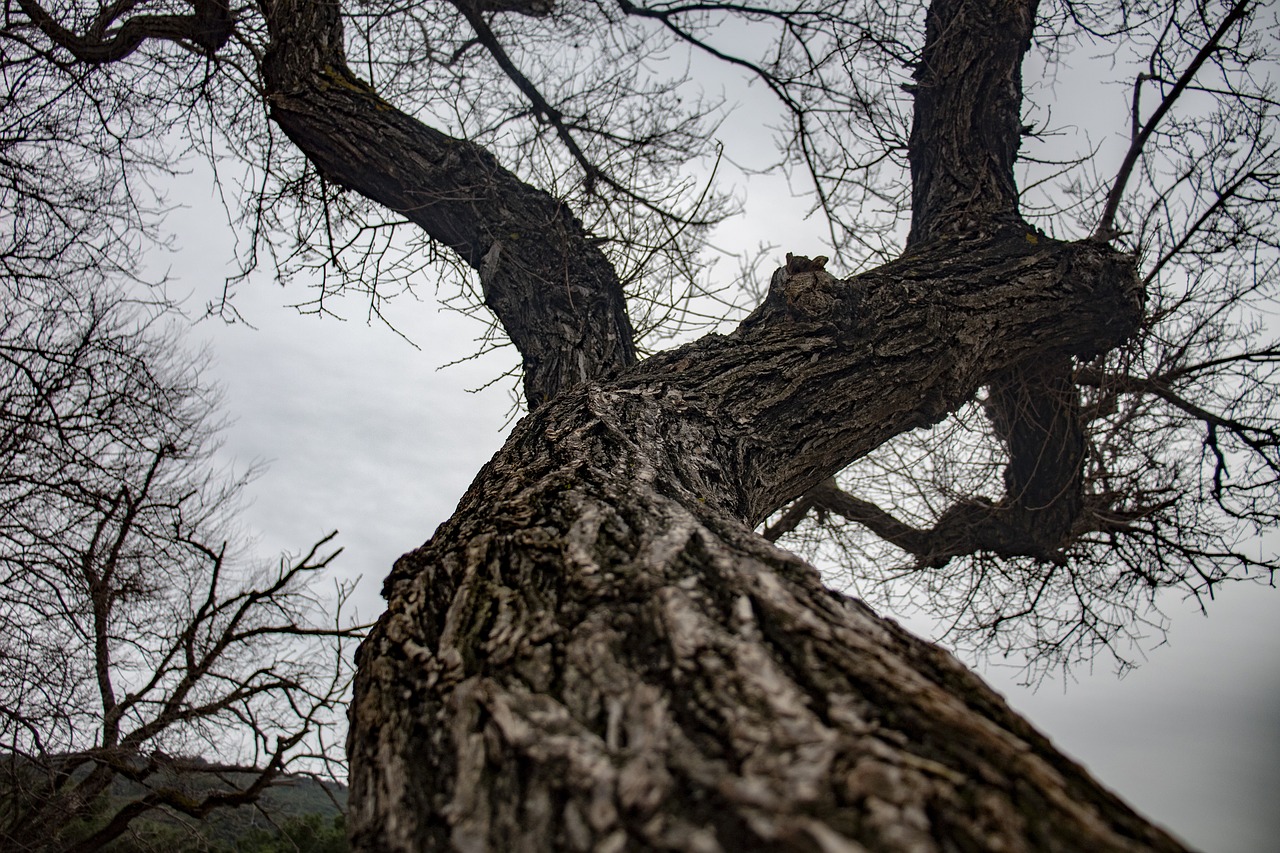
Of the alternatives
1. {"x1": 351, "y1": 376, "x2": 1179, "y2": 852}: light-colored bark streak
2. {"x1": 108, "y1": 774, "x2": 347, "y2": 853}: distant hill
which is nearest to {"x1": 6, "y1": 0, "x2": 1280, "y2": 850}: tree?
{"x1": 351, "y1": 376, "x2": 1179, "y2": 852}: light-colored bark streak

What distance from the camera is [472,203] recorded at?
10.7ft

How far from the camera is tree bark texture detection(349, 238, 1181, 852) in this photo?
0.62 m

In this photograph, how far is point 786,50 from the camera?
4.30 meters

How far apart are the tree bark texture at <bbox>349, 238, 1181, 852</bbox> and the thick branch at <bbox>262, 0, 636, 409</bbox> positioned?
4.46 feet

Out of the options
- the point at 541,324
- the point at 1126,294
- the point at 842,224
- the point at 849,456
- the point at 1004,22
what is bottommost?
the point at 849,456

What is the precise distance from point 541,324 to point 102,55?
3333 millimetres

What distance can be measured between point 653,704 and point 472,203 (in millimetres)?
2907

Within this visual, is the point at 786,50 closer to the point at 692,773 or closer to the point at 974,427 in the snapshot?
the point at 974,427

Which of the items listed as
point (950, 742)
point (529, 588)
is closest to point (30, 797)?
point (529, 588)

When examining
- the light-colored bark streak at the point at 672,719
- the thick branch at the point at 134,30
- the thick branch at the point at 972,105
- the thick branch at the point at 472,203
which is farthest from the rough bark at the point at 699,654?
the thick branch at the point at 134,30

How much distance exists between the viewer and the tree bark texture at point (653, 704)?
0.62 metres

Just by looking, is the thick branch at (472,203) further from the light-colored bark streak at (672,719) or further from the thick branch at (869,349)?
the light-colored bark streak at (672,719)

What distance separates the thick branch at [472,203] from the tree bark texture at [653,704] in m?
1.36

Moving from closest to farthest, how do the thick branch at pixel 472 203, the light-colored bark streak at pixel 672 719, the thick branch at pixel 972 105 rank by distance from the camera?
the light-colored bark streak at pixel 672 719 → the thick branch at pixel 472 203 → the thick branch at pixel 972 105
